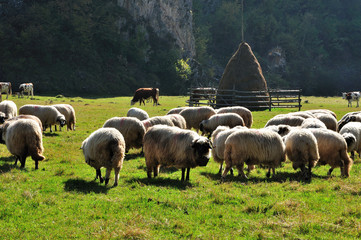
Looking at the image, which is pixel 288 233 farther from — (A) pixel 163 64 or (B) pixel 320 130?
(A) pixel 163 64

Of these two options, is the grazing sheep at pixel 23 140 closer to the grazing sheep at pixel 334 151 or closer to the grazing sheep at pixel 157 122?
the grazing sheep at pixel 157 122

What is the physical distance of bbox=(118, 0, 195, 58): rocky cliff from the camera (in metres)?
77.5

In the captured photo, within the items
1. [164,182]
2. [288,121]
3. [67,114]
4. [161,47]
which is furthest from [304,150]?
[161,47]

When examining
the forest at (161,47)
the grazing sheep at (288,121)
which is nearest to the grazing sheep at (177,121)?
the grazing sheep at (288,121)

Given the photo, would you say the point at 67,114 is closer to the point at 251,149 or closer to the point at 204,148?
the point at 204,148

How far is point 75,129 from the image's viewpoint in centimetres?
1992

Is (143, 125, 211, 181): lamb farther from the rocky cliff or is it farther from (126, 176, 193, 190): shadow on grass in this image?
the rocky cliff

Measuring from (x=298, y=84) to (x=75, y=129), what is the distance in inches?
3832

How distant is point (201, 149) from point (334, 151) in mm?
4112

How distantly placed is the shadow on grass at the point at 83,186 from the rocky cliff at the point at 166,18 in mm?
68974

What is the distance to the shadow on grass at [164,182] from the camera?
9234mm

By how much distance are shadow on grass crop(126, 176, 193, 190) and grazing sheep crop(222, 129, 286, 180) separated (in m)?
1.28

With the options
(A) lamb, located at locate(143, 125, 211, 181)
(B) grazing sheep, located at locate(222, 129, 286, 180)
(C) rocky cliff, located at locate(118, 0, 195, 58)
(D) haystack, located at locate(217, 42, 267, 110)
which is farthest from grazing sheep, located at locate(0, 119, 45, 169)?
(C) rocky cliff, located at locate(118, 0, 195, 58)

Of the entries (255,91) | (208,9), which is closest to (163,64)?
(255,91)
